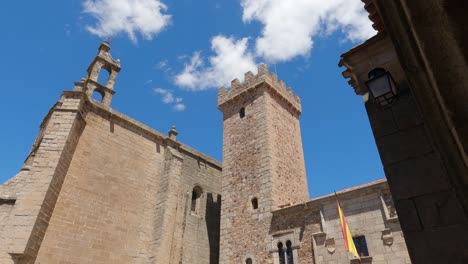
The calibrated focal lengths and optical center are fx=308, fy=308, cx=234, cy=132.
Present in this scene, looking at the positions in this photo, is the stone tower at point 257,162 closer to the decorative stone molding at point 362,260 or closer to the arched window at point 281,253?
the arched window at point 281,253

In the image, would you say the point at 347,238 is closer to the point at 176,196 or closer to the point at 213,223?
the point at 176,196

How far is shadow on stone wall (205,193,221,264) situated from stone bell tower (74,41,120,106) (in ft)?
25.1

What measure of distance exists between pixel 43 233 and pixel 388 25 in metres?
12.3

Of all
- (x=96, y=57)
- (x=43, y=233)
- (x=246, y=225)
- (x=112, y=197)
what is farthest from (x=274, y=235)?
(x=96, y=57)

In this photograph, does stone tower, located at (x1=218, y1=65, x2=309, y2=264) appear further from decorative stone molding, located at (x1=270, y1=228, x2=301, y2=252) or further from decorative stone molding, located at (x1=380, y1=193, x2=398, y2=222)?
decorative stone molding, located at (x1=380, y1=193, x2=398, y2=222)

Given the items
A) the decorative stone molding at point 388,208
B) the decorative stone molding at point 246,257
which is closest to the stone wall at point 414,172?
the decorative stone molding at point 388,208


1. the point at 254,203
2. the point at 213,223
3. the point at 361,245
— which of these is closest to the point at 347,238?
the point at 361,245

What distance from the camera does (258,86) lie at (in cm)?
1720

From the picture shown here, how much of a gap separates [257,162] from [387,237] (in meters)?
6.80

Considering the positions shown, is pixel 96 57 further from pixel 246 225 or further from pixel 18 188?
pixel 246 225

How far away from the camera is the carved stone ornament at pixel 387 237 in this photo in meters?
9.44

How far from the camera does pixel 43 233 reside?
10.7 m

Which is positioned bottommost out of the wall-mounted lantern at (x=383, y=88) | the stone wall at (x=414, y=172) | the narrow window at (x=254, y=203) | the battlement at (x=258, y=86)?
the stone wall at (x=414, y=172)

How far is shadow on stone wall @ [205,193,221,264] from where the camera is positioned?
52.9ft
